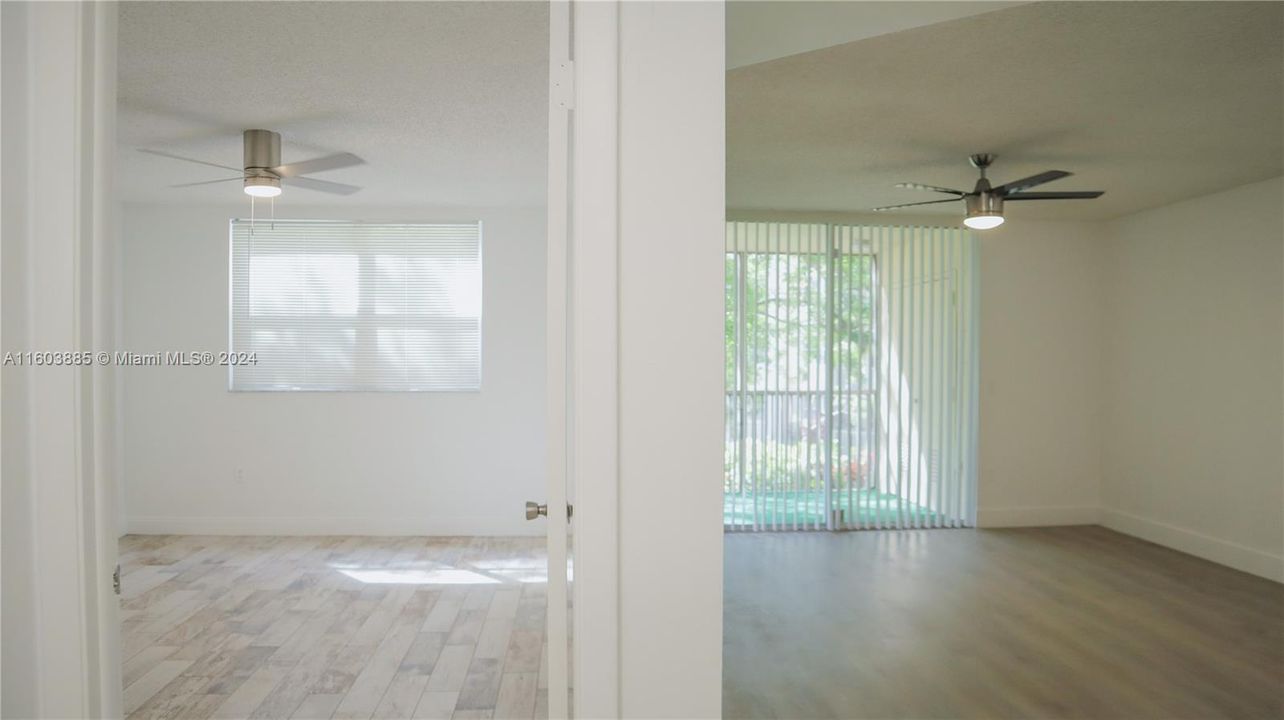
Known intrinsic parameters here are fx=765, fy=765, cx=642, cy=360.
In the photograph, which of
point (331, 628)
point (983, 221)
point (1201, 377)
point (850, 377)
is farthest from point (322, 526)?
point (1201, 377)

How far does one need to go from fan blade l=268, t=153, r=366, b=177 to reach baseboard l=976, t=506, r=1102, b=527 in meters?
5.17

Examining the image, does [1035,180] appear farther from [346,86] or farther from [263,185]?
[263,185]

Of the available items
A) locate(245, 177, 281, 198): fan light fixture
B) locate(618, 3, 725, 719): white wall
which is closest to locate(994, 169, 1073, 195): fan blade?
locate(618, 3, 725, 719): white wall

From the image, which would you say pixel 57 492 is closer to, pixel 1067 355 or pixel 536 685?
pixel 536 685

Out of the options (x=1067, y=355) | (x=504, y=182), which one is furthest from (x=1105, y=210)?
(x=504, y=182)

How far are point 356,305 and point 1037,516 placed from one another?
5572mm

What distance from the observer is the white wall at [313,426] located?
562 centimetres

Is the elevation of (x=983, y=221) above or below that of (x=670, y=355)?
above

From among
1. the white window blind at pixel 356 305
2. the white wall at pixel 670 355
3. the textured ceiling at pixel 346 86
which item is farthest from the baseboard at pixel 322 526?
the white wall at pixel 670 355

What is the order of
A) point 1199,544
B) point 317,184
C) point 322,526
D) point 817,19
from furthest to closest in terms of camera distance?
point 322,526, point 1199,544, point 317,184, point 817,19

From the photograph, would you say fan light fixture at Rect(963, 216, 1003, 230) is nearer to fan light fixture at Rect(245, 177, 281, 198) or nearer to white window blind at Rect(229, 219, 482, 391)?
white window blind at Rect(229, 219, 482, 391)

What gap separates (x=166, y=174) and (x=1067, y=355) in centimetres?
663

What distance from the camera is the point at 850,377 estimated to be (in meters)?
5.82

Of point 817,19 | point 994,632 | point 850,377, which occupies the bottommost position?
point 994,632
